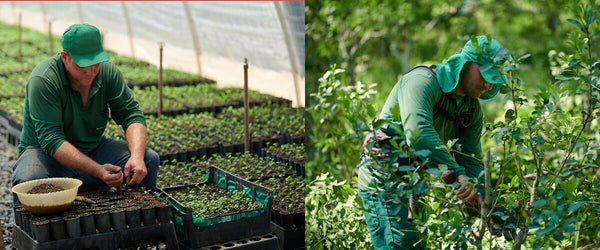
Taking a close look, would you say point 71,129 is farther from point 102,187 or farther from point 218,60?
point 218,60

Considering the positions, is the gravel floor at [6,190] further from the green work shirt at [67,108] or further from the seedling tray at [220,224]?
the seedling tray at [220,224]

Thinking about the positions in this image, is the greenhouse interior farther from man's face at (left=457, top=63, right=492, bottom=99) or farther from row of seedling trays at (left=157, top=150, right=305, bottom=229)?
man's face at (left=457, top=63, right=492, bottom=99)

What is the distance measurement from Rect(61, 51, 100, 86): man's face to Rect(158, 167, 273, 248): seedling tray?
697 millimetres

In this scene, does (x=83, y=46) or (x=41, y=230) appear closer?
(x=41, y=230)

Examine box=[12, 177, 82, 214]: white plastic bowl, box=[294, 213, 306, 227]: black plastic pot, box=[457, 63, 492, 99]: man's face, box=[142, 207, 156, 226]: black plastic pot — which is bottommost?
box=[294, 213, 306, 227]: black plastic pot

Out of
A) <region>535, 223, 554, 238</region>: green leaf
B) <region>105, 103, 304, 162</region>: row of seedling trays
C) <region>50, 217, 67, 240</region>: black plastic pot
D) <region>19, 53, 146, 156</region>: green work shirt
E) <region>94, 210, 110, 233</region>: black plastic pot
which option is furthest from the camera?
<region>105, 103, 304, 162</region>: row of seedling trays

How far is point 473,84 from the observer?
214 centimetres

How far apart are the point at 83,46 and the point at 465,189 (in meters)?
1.92

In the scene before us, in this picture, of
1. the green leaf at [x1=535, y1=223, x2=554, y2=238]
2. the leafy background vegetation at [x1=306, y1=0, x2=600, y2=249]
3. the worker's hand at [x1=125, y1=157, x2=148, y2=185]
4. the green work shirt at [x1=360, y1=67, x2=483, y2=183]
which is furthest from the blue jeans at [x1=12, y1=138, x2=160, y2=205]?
the green leaf at [x1=535, y1=223, x2=554, y2=238]

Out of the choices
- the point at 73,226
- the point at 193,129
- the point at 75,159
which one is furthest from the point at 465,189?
the point at 193,129

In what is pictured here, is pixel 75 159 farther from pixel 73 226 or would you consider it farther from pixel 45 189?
pixel 73 226

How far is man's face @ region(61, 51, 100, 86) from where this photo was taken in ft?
9.36

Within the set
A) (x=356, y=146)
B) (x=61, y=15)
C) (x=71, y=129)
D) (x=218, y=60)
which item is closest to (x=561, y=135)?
(x=356, y=146)

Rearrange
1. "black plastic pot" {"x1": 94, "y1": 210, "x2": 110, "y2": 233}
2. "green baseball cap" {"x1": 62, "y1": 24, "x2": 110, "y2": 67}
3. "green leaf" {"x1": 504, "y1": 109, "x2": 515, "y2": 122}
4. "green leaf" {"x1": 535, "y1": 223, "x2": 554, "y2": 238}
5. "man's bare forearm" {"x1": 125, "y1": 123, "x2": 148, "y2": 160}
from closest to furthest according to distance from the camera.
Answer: "green leaf" {"x1": 535, "y1": 223, "x2": 554, "y2": 238}
"green leaf" {"x1": 504, "y1": 109, "x2": 515, "y2": 122}
"black plastic pot" {"x1": 94, "y1": 210, "x2": 110, "y2": 233}
"green baseball cap" {"x1": 62, "y1": 24, "x2": 110, "y2": 67}
"man's bare forearm" {"x1": 125, "y1": 123, "x2": 148, "y2": 160}
